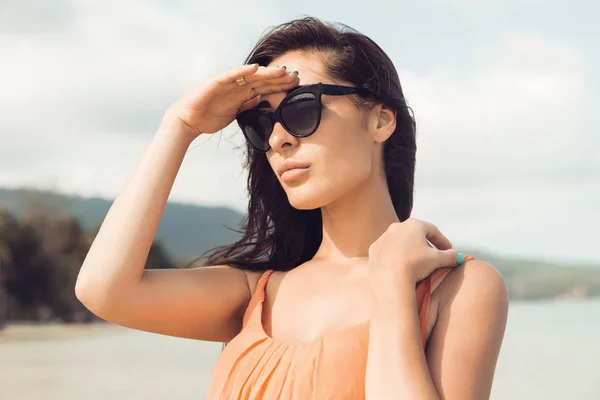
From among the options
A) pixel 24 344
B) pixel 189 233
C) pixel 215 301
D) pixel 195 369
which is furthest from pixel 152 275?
pixel 189 233

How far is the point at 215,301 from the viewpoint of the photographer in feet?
9.53

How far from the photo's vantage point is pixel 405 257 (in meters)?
2.43

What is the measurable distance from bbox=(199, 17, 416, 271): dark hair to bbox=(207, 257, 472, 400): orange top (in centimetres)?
50

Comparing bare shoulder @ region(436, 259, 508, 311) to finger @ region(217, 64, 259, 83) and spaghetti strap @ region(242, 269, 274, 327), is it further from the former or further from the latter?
finger @ region(217, 64, 259, 83)

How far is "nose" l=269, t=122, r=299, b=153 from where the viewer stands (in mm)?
2707

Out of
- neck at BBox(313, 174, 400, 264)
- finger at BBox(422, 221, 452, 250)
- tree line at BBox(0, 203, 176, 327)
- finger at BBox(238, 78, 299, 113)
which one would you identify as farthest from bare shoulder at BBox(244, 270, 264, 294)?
tree line at BBox(0, 203, 176, 327)

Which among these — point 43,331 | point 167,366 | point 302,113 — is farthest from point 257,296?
point 43,331

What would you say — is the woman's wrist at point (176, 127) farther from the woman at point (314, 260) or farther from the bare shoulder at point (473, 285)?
the bare shoulder at point (473, 285)

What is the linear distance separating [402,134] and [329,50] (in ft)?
1.34

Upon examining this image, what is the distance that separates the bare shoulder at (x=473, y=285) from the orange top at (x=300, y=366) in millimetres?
41

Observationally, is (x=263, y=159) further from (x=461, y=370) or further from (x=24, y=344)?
(x=24, y=344)

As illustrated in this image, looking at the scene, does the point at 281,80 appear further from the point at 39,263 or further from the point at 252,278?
the point at 39,263

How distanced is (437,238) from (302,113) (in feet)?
1.94

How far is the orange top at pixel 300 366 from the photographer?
242 cm
